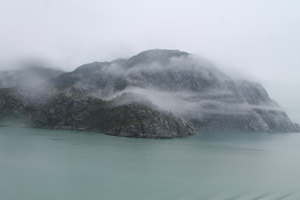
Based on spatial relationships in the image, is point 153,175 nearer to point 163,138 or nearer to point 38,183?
point 38,183

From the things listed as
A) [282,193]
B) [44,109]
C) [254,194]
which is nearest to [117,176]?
[254,194]

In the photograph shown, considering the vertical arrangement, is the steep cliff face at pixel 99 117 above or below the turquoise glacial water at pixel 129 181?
above

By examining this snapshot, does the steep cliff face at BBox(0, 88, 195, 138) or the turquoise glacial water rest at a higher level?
the steep cliff face at BBox(0, 88, 195, 138)

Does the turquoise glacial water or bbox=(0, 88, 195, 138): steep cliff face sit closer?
the turquoise glacial water

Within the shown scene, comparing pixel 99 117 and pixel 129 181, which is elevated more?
pixel 99 117

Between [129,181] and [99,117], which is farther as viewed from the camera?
[99,117]

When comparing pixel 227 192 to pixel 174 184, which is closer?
pixel 227 192

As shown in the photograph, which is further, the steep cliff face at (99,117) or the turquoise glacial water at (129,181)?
the steep cliff face at (99,117)

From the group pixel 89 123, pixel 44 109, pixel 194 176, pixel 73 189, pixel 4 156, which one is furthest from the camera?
pixel 44 109

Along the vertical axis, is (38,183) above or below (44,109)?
below

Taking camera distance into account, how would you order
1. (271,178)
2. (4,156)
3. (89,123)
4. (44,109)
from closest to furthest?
(271,178)
(4,156)
(89,123)
(44,109)

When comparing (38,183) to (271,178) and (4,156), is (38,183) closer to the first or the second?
(4,156)
